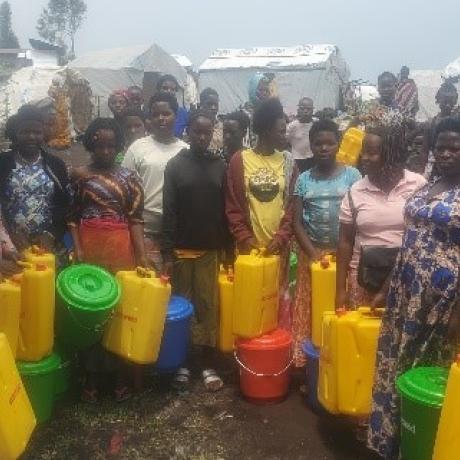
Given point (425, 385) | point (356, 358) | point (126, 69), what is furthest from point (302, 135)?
point (126, 69)

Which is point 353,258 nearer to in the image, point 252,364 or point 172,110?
point 252,364

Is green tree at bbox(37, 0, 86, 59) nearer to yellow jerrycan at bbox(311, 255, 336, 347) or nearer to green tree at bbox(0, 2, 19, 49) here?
green tree at bbox(0, 2, 19, 49)

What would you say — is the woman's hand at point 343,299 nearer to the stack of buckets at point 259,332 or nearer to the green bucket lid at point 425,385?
the stack of buckets at point 259,332

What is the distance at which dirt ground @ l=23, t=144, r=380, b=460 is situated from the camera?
367 centimetres

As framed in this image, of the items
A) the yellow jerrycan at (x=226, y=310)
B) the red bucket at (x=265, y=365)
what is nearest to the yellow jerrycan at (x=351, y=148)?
the yellow jerrycan at (x=226, y=310)

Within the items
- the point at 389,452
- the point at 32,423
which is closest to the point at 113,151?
the point at 32,423

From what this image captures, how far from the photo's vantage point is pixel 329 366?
3.48 metres

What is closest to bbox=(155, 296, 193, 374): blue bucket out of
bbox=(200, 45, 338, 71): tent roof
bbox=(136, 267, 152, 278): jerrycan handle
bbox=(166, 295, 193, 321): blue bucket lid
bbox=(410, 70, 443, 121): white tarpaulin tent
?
bbox=(166, 295, 193, 321): blue bucket lid

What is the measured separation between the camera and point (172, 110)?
476 cm

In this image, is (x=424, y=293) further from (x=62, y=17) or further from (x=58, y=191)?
(x=62, y=17)

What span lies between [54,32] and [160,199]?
202ft

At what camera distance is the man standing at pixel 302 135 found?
8.21m

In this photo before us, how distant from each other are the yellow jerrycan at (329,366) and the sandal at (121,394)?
4.60 ft

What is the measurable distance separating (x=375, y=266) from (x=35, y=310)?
1.90 meters
